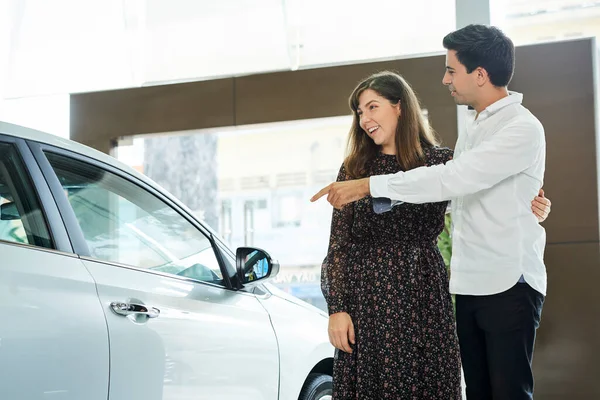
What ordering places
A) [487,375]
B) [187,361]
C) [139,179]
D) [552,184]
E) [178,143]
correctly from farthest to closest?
[178,143]
[552,184]
[139,179]
[187,361]
[487,375]

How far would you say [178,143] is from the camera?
10875 millimetres

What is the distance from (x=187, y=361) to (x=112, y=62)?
204 inches

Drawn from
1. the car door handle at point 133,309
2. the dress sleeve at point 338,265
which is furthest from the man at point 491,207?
the car door handle at point 133,309

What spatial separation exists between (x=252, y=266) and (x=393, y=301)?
1.90 ft

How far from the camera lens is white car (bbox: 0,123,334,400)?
160 cm

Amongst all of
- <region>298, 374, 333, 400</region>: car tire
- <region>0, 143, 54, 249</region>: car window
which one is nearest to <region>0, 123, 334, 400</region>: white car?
<region>0, 143, 54, 249</region>: car window

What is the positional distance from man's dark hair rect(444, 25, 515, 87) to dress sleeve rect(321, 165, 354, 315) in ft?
1.71

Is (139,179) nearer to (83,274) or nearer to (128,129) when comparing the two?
(83,274)

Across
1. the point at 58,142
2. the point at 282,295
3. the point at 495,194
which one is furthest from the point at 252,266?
the point at 495,194

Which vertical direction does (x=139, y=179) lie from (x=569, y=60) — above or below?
below

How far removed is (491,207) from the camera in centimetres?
192

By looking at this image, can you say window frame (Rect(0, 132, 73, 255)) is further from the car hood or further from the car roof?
the car hood

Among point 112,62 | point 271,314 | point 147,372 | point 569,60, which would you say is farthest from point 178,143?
point 147,372

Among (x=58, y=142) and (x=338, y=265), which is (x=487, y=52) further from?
(x=58, y=142)
